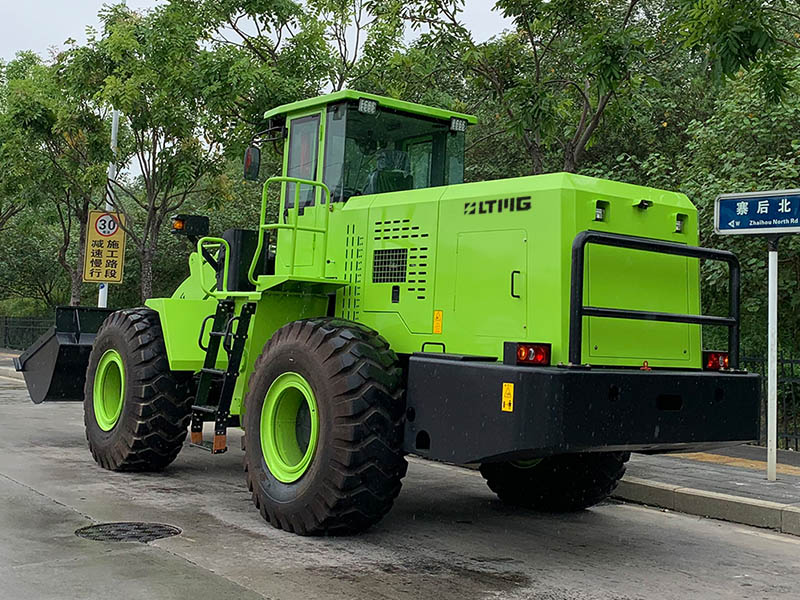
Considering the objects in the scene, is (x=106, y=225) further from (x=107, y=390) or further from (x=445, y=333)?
(x=445, y=333)

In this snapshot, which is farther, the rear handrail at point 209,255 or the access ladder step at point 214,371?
the rear handrail at point 209,255

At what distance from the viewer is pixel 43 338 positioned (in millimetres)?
11289

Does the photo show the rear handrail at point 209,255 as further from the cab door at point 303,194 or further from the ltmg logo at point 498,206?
the ltmg logo at point 498,206

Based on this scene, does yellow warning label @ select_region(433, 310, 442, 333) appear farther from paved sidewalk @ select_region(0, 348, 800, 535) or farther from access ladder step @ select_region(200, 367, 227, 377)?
paved sidewalk @ select_region(0, 348, 800, 535)

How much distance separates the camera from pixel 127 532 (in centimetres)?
669

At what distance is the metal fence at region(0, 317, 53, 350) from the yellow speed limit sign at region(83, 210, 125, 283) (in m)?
12.3

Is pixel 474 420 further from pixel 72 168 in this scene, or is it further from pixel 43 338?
pixel 72 168

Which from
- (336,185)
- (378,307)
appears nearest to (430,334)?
(378,307)

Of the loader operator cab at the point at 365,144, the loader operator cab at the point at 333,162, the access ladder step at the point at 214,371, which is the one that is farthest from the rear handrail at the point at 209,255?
the loader operator cab at the point at 365,144

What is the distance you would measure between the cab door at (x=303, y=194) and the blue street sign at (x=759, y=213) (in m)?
4.63

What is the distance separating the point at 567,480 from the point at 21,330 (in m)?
30.1

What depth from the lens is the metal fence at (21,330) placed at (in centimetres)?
3246

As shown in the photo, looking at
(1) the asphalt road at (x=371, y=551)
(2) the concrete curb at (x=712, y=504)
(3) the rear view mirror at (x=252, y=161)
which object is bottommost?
(1) the asphalt road at (x=371, y=551)

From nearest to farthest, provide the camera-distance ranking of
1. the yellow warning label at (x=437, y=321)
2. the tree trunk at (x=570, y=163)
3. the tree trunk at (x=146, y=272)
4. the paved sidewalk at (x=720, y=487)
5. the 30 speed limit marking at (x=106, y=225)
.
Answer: the yellow warning label at (x=437, y=321) < the paved sidewalk at (x=720, y=487) < the tree trunk at (x=570, y=163) < the tree trunk at (x=146, y=272) < the 30 speed limit marking at (x=106, y=225)
